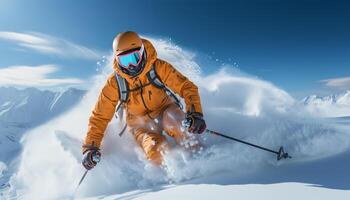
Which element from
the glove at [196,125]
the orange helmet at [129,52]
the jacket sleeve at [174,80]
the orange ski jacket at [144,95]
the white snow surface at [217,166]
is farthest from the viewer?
the jacket sleeve at [174,80]

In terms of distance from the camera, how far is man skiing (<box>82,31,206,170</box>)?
5.28m

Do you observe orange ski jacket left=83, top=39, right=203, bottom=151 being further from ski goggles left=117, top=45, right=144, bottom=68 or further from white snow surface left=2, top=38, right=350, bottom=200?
white snow surface left=2, top=38, right=350, bottom=200

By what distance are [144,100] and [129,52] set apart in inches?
49.4

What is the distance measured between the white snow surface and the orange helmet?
1649mm

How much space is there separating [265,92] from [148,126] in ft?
17.7

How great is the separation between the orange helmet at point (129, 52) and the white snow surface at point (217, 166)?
165 centimetres

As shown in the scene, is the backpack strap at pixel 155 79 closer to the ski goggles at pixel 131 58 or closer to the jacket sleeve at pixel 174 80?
the jacket sleeve at pixel 174 80

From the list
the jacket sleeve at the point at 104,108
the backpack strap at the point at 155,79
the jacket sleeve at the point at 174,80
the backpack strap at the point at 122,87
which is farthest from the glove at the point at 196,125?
the jacket sleeve at the point at 104,108

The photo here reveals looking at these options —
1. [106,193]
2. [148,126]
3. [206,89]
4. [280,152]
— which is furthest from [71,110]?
[280,152]

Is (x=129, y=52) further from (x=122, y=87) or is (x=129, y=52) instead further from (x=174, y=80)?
(x=174, y=80)

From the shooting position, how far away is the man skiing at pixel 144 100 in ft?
17.3

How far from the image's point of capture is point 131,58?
532 cm

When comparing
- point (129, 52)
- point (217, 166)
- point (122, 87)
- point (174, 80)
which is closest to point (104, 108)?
point (122, 87)

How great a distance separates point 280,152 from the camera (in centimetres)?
459
